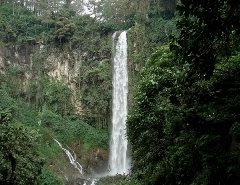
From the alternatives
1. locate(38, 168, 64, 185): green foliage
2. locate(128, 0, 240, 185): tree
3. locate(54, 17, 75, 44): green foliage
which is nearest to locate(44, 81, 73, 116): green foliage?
locate(54, 17, 75, 44): green foliage

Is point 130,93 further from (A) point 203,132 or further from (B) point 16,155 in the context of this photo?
(A) point 203,132

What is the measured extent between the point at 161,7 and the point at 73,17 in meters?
10.1

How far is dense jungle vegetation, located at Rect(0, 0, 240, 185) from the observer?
638cm

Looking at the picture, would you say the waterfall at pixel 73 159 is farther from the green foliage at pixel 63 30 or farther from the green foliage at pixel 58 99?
the green foliage at pixel 63 30

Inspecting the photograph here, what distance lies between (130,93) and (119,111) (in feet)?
6.19

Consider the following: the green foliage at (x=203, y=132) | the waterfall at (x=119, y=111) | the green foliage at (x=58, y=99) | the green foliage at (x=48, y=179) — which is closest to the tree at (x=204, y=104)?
the green foliage at (x=203, y=132)

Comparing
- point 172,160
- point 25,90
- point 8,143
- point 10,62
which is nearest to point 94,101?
point 25,90

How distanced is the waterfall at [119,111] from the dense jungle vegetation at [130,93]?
2.30 ft

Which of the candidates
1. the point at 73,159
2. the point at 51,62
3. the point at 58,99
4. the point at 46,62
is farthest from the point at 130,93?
the point at 46,62

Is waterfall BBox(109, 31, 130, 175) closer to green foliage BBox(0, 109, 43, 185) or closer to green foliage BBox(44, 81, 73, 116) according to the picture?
green foliage BBox(44, 81, 73, 116)

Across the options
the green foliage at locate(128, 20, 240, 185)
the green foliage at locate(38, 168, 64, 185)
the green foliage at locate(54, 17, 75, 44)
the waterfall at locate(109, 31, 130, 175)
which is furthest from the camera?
the green foliage at locate(54, 17, 75, 44)

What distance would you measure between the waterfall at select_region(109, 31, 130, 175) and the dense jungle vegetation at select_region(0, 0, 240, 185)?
702 millimetres

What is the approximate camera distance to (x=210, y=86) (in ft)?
24.9

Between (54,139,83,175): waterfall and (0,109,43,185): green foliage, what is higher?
(0,109,43,185): green foliage
